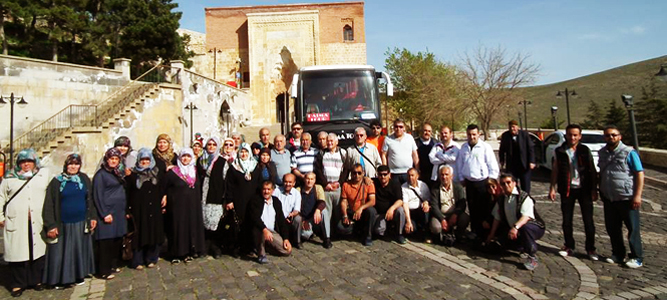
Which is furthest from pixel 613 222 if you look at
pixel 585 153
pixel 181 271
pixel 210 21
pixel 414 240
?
pixel 210 21

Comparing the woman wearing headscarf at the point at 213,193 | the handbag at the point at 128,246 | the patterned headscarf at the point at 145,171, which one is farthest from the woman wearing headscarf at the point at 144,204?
the woman wearing headscarf at the point at 213,193

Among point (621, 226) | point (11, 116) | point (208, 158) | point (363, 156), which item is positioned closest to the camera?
point (621, 226)

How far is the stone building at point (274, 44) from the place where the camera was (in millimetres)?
33531

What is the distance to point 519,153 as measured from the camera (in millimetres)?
7773

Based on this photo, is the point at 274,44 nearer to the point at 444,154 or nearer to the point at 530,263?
the point at 444,154

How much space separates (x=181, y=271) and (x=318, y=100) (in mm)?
6063

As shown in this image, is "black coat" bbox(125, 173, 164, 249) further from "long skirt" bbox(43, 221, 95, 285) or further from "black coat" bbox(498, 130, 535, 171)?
"black coat" bbox(498, 130, 535, 171)

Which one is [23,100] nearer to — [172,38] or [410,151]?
[172,38]

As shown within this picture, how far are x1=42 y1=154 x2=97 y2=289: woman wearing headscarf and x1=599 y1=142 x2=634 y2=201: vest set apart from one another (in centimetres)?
657

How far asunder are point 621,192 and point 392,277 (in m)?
3.14

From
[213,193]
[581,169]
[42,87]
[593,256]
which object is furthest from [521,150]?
[42,87]

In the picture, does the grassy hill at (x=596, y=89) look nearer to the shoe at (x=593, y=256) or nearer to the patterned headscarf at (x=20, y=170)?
the shoe at (x=593, y=256)

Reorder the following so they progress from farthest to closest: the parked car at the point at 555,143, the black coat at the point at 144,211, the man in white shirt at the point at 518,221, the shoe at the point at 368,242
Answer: the parked car at the point at 555,143, the shoe at the point at 368,242, the black coat at the point at 144,211, the man in white shirt at the point at 518,221

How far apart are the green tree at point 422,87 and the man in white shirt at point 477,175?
24750 mm
